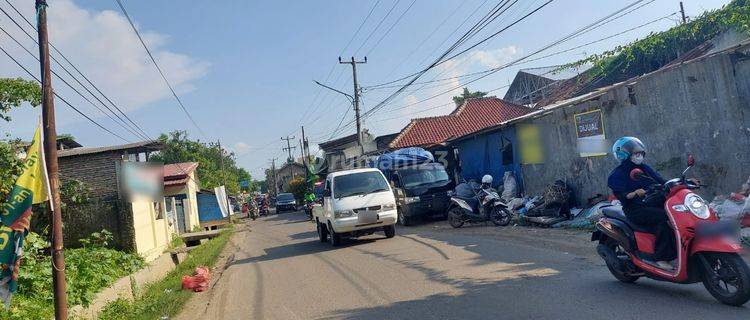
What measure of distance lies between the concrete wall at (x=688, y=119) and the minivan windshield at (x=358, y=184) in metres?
5.19

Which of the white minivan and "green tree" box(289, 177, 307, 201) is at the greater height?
"green tree" box(289, 177, 307, 201)

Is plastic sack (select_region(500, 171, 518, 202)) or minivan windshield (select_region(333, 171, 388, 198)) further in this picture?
plastic sack (select_region(500, 171, 518, 202))

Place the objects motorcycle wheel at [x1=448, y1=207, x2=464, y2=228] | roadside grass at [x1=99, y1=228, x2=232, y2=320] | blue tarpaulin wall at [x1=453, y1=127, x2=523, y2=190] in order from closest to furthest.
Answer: roadside grass at [x1=99, y1=228, x2=232, y2=320] < motorcycle wheel at [x1=448, y1=207, x2=464, y2=228] < blue tarpaulin wall at [x1=453, y1=127, x2=523, y2=190]

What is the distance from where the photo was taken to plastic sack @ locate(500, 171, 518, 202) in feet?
58.8

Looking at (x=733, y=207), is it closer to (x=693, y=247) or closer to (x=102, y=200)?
(x=693, y=247)

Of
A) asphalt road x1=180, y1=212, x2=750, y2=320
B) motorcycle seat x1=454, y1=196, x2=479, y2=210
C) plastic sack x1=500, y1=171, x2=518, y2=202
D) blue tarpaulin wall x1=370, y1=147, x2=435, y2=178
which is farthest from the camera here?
blue tarpaulin wall x1=370, y1=147, x2=435, y2=178

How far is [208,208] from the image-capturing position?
123 feet

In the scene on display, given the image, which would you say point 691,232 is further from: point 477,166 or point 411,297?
point 477,166

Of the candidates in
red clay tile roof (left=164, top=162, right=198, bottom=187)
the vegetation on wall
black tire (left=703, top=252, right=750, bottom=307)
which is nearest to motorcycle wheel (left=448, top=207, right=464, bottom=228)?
black tire (left=703, top=252, right=750, bottom=307)

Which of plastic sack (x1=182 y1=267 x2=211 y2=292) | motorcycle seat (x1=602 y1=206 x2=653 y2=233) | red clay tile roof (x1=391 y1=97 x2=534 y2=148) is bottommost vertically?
plastic sack (x1=182 y1=267 x2=211 y2=292)

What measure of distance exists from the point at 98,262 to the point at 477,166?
13.5m

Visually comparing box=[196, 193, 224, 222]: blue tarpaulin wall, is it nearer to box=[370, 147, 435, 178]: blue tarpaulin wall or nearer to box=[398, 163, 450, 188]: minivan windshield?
box=[370, 147, 435, 178]: blue tarpaulin wall

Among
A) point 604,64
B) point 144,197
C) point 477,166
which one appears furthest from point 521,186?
point 144,197

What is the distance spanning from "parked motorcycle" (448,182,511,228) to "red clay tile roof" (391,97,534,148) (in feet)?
64.2
